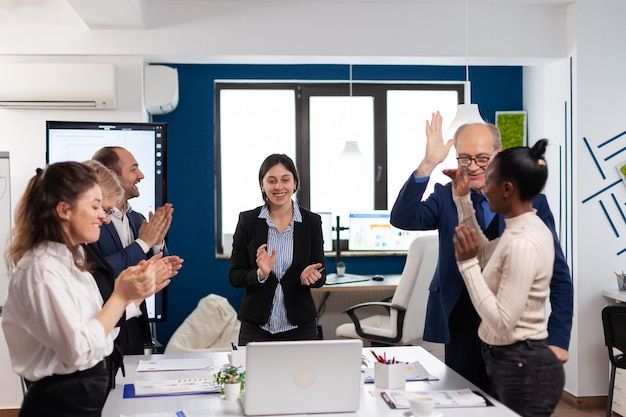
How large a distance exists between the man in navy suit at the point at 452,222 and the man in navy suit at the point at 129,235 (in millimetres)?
961

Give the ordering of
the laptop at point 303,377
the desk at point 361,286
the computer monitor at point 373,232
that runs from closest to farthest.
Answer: the laptop at point 303,377, the desk at point 361,286, the computer monitor at point 373,232

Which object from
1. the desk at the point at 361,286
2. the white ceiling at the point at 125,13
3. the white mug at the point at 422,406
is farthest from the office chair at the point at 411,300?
the white mug at the point at 422,406

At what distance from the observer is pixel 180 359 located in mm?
2936

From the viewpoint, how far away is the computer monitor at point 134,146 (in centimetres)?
432

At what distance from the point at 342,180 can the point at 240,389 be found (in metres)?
4.11

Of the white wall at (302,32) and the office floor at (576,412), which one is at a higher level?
the white wall at (302,32)

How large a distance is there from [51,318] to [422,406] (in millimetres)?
1010

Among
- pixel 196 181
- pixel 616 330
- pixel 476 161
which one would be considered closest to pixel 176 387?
pixel 476 161

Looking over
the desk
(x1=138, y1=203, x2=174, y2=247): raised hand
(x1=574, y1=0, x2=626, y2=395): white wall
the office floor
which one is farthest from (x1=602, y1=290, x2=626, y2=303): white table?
(x1=138, y1=203, x2=174, y2=247): raised hand

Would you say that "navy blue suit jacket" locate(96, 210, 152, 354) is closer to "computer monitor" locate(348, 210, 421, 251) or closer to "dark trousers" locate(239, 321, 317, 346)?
"dark trousers" locate(239, 321, 317, 346)

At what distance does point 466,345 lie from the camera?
2580mm

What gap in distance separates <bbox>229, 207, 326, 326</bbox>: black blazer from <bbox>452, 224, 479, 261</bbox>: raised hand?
1.25 m

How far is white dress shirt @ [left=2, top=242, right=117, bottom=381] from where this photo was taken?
1.79m

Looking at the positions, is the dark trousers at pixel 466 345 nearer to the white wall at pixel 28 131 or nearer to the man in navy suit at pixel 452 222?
the man in navy suit at pixel 452 222
